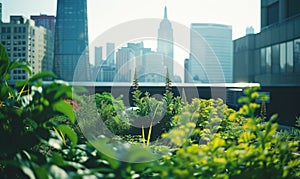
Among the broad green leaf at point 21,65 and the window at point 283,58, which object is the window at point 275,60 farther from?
the broad green leaf at point 21,65

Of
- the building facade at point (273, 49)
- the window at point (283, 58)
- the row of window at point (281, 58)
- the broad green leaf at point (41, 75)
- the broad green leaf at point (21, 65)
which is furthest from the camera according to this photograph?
the window at point (283, 58)

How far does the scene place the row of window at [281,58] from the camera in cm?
2444

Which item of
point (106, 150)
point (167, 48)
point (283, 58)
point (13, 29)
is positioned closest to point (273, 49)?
point (283, 58)

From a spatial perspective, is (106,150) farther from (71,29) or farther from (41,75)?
(71,29)

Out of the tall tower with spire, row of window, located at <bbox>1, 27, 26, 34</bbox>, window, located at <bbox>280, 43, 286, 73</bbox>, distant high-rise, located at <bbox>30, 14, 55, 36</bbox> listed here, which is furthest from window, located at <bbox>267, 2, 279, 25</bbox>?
distant high-rise, located at <bbox>30, 14, 55, 36</bbox>

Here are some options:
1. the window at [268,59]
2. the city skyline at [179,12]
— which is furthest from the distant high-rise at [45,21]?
the window at [268,59]

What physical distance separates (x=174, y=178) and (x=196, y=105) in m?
1.68

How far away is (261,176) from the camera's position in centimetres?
117

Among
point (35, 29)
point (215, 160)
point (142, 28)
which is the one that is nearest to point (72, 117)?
point (215, 160)

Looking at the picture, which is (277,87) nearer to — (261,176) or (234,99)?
(234,99)

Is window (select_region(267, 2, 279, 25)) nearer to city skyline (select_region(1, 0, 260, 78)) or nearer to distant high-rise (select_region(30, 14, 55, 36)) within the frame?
city skyline (select_region(1, 0, 260, 78))

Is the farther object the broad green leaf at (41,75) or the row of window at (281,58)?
the row of window at (281,58)

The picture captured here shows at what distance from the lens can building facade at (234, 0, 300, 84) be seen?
81.3ft

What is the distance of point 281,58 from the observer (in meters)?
26.7
